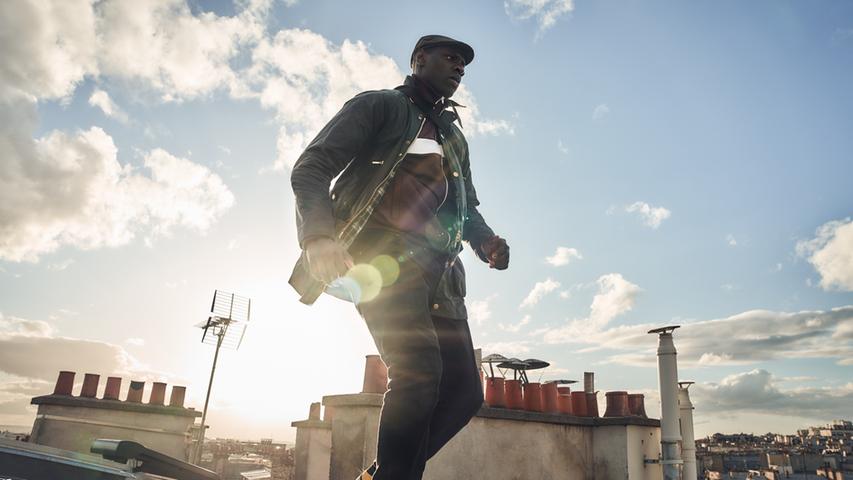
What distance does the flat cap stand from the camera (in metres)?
2.50

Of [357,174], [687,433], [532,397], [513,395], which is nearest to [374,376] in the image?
[513,395]

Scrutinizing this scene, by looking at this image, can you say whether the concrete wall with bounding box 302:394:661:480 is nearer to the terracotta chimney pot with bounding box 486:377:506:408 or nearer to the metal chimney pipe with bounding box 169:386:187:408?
the terracotta chimney pot with bounding box 486:377:506:408

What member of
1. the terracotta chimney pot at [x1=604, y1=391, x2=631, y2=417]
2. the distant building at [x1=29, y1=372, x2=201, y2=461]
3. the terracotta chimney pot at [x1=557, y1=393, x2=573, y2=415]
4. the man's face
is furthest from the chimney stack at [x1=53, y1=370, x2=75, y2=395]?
the man's face

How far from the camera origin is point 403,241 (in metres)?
2.09

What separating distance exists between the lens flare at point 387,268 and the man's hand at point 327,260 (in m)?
0.20

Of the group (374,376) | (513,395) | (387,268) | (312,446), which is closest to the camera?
(387,268)

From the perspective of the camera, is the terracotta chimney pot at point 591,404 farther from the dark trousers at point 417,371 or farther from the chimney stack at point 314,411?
the dark trousers at point 417,371

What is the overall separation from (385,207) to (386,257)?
0.25 meters

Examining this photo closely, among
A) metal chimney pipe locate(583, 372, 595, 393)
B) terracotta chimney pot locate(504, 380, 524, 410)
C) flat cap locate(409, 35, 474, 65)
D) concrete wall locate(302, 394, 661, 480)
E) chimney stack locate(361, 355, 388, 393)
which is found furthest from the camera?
metal chimney pipe locate(583, 372, 595, 393)

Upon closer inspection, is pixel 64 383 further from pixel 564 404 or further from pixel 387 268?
pixel 387 268

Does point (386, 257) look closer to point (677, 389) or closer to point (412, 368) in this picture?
point (412, 368)

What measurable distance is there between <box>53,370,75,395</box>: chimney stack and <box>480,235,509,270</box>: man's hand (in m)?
9.62

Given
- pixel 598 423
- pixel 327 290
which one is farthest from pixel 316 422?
pixel 327 290

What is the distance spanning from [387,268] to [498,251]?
0.83 meters
